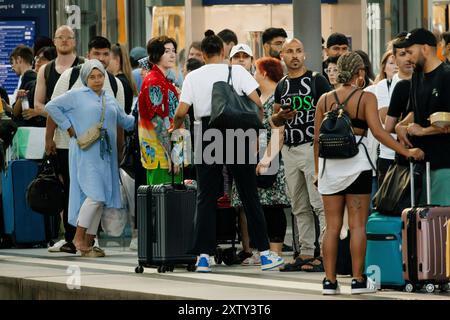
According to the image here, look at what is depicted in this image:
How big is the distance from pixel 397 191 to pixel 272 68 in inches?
120

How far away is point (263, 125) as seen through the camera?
14.5 meters

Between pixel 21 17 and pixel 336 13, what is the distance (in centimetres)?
424

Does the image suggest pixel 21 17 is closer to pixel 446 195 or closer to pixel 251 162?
pixel 251 162

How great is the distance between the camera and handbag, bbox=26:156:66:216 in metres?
16.2

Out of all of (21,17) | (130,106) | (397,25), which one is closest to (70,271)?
(130,106)

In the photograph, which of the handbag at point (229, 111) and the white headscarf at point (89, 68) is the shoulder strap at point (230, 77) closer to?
the handbag at point (229, 111)

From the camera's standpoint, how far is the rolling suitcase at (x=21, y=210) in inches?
688

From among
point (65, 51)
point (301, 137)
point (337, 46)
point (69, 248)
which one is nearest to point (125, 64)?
point (65, 51)

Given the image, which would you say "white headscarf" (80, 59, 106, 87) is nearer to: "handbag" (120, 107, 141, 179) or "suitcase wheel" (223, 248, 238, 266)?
"handbag" (120, 107, 141, 179)

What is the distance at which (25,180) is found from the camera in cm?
1753

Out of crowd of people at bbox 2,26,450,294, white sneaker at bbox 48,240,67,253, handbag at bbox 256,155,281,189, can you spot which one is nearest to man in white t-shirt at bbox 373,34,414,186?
crowd of people at bbox 2,26,450,294

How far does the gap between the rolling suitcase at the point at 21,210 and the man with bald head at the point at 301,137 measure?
4.05 metres

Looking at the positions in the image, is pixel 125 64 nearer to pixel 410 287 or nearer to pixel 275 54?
pixel 275 54

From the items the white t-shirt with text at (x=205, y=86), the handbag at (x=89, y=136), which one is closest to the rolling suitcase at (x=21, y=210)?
the handbag at (x=89, y=136)
